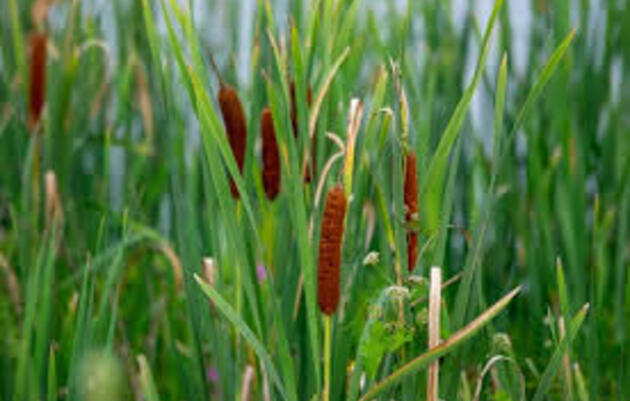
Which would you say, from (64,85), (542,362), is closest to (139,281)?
(64,85)

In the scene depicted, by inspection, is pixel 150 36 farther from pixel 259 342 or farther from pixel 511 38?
pixel 511 38

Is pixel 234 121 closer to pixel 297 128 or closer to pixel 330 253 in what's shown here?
pixel 297 128

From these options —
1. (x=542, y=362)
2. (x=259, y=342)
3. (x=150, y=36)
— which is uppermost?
(x=150, y=36)

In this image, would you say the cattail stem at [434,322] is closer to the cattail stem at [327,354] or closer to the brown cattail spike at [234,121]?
the cattail stem at [327,354]

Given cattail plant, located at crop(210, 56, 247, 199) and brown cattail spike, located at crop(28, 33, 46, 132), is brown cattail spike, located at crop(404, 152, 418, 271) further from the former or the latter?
brown cattail spike, located at crop(28, 33, 46, 132)

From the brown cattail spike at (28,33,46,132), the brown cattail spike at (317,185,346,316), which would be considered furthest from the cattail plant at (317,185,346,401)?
the brown cattail spike at (28,33,46,132)

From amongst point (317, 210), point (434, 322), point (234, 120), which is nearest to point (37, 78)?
point (234, 120)
